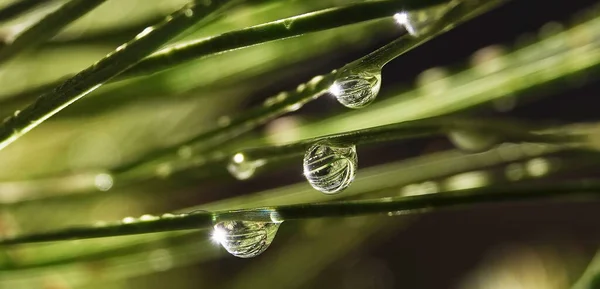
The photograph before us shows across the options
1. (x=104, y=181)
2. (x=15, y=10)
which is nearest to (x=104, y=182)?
(x=104, y=181)

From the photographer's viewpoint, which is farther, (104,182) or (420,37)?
(104,182)

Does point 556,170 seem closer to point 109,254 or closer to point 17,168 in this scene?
point 109,254

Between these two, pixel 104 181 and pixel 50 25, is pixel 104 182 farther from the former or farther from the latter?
pixel 50 25

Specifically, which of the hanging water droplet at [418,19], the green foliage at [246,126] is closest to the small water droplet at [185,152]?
the green foliage at [246,126]

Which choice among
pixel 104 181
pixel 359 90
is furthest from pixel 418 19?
pixel 104 181

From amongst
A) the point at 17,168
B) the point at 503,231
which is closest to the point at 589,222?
the point at 503,231

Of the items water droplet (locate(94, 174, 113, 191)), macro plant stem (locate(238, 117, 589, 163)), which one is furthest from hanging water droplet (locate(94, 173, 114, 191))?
macro plant stem (locate(238, 117, 589, 163))
